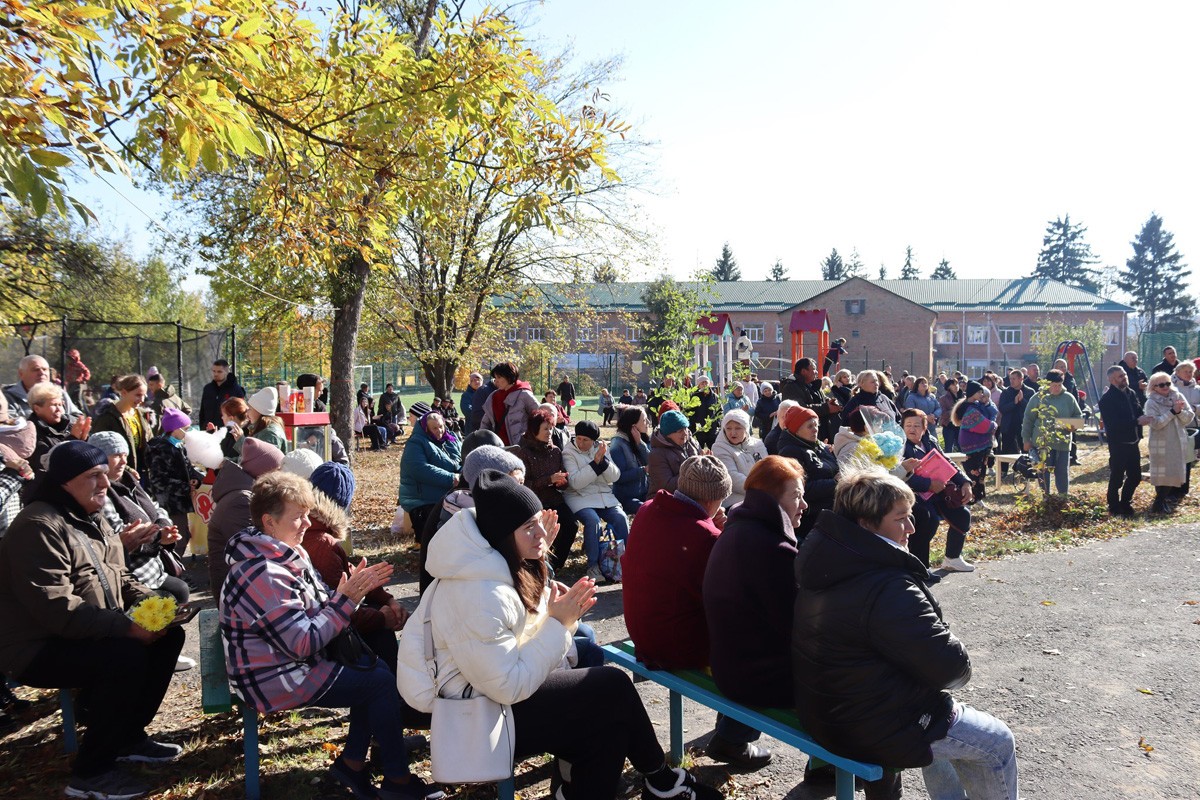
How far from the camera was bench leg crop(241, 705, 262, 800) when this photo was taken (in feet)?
12.0

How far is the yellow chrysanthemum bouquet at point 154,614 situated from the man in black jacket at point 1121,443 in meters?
10.8

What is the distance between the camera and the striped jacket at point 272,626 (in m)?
3.39

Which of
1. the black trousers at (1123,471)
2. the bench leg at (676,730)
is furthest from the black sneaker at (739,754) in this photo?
the black trousers at (1123,471)

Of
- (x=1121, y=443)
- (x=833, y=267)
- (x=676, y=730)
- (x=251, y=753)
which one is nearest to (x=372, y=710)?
(x=251, y=753)

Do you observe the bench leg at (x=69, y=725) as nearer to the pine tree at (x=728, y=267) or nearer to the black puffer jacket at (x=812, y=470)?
the black puffer jacket at (x=812, y=470)

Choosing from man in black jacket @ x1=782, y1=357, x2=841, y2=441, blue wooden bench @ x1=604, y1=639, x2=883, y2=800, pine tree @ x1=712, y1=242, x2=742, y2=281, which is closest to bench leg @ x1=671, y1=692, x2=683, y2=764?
blue wooden bench @ x1=604, y1=639, x2=883, y2=800

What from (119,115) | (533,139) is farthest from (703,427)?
(119,115)

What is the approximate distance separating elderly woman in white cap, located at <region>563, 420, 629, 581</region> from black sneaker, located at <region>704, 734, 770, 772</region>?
362 cm

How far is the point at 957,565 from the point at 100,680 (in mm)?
7275

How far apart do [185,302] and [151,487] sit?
213ft

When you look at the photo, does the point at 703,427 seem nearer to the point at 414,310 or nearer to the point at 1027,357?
the point at 414,310

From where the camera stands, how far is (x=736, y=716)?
142 inches

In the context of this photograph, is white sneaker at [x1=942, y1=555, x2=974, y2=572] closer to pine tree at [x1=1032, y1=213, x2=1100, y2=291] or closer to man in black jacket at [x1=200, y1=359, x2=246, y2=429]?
man in black jacket at [x1=200, y1=359, x2=246, y2=429]

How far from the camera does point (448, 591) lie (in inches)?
118
